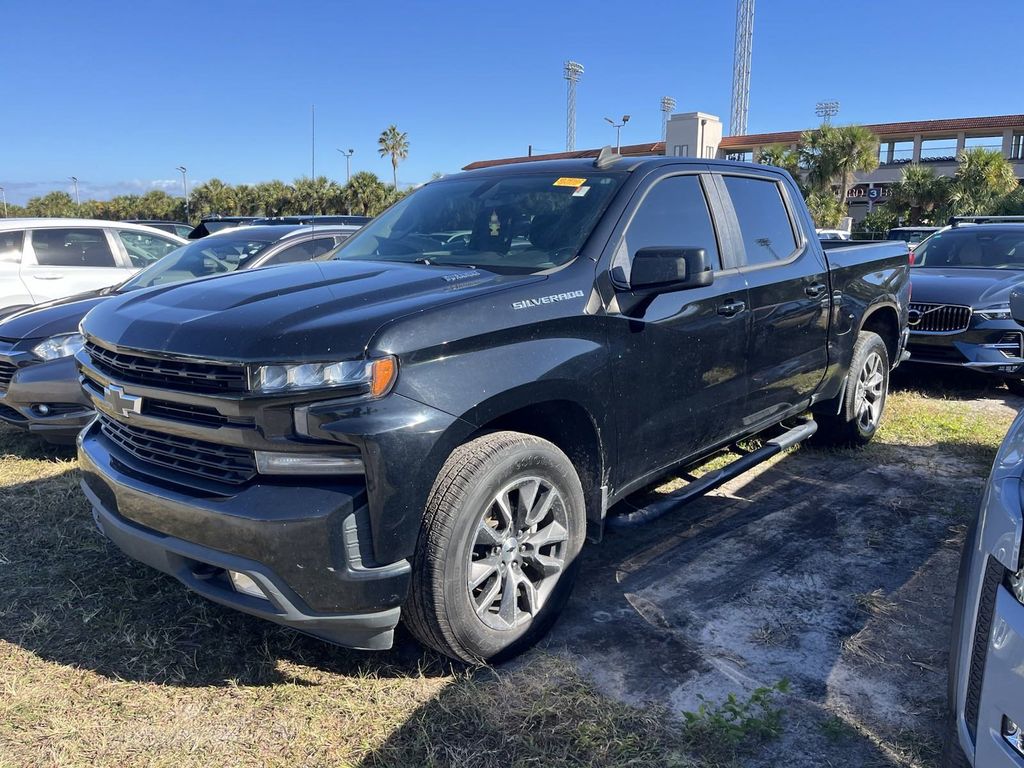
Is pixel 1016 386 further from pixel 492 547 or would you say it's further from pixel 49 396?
pixel 49 396

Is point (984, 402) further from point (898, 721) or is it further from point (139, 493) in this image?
point (139, 493)

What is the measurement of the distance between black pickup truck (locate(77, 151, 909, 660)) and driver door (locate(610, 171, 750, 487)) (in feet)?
0.04

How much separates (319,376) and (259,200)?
171 feet

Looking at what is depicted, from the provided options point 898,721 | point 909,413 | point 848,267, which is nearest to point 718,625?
point 898,721

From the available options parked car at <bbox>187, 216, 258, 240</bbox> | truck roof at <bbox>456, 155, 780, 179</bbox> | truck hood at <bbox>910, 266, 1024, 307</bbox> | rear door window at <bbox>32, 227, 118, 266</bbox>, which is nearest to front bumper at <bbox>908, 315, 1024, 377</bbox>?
truck hood at <bbox>910, 266, 1024, 307</bbox>

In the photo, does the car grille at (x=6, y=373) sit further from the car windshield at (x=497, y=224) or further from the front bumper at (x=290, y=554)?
the front bumper at (x=290, y=554)

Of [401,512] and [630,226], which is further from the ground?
[630,226]

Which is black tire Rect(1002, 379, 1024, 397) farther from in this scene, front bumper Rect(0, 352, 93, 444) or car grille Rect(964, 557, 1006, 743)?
front bumper Rect(0, 352, 93, 444)

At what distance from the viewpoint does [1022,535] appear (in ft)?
6.23

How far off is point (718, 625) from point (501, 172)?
2.43 meters

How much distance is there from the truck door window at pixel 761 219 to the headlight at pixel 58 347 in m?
4.29

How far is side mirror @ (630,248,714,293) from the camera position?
10.6 feet

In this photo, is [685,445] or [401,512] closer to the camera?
[401,512]

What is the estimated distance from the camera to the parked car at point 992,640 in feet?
5.81
